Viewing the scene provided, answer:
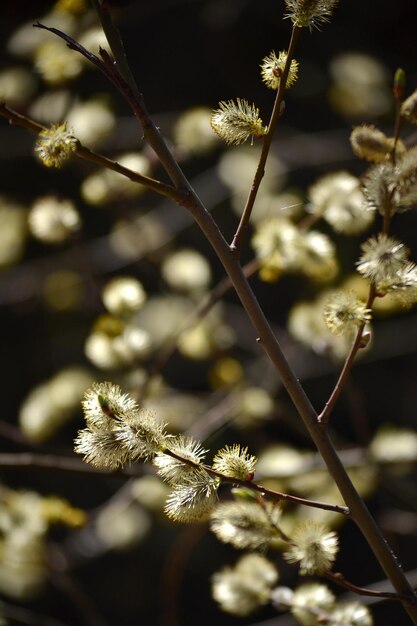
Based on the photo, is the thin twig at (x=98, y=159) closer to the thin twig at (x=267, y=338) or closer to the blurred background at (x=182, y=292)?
the thin twig at (x=267, y=338)

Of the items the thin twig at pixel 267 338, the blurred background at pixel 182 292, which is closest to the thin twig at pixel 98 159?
the thin twig at pixel 267 338

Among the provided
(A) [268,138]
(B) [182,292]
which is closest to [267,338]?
(A) [268,138]

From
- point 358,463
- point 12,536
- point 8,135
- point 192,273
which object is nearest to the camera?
point 12,536

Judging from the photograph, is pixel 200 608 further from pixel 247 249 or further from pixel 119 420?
pixel 119 420

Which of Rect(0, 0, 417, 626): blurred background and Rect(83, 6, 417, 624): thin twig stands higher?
Rect(0, 0, 417, 626): blurred background

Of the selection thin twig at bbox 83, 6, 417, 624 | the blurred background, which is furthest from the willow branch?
the blurred background

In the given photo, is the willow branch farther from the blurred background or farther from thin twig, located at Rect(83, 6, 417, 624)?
the blurred background

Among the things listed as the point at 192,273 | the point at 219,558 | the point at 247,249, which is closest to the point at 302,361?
the point at 247,249

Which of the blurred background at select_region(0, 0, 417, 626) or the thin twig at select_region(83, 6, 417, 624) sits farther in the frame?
the blurred background at select_region(0, 0, 417, 626)
